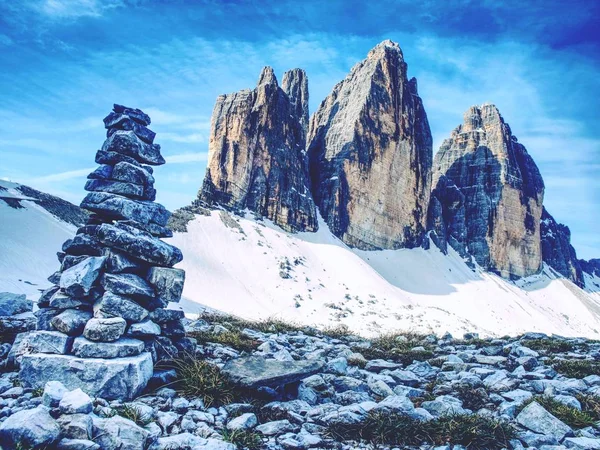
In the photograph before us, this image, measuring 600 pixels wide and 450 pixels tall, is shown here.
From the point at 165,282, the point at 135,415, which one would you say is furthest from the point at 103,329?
the point at 135,415

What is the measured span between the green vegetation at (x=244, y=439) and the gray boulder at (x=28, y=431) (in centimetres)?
207

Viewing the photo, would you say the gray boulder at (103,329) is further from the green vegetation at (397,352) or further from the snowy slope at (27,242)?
the snowy slope at (27,242)

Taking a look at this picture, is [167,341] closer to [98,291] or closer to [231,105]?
[98,291]

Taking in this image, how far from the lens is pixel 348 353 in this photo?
11.6 m

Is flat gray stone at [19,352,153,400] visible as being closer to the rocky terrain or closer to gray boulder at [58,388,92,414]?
the rocky terrain

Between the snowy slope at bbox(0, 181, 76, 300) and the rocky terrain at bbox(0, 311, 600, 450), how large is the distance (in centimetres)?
1474

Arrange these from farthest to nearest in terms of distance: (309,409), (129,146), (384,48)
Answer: (384,48) → (129,146) → (309,409)

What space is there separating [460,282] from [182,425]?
216ft

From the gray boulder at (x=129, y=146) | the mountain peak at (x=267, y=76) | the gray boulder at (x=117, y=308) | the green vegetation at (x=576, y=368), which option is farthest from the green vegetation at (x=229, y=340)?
the mountain peak at (x=267, y=76)

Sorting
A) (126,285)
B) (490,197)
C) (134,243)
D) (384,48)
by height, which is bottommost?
(126,285)

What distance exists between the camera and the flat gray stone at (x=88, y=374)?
666 centimetres

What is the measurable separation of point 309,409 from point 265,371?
44.2 inches

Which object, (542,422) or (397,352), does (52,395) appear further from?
(397,352)

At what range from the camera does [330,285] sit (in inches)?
1679
